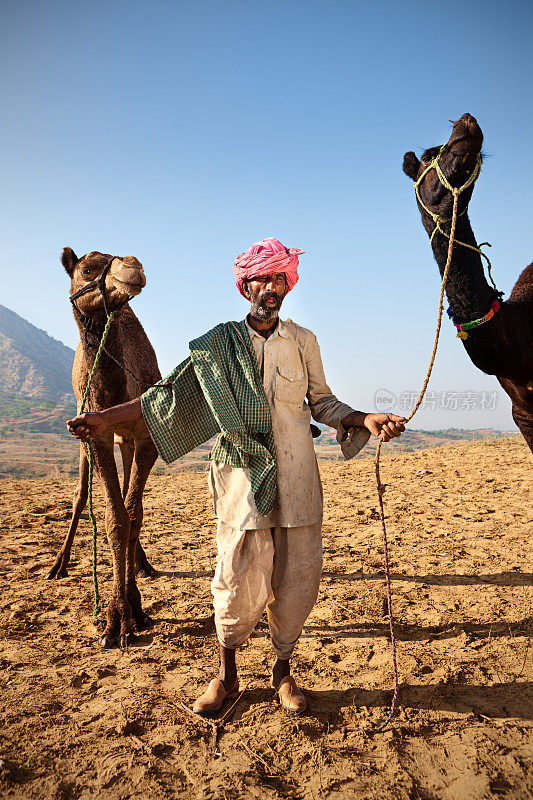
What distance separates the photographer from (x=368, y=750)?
7.71ft

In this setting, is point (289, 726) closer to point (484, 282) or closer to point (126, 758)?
point (126, 758)

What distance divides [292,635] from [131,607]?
5.32 feet

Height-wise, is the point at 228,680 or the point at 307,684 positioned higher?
the point at 228,680

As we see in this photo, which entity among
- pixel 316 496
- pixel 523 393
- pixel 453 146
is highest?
pixel 453 146

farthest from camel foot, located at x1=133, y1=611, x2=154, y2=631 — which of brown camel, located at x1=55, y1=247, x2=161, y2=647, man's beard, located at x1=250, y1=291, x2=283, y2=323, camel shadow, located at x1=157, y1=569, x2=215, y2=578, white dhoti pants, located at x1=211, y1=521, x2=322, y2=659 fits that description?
man's beard, located at x1=250, y1=291, x2=283, y2=323

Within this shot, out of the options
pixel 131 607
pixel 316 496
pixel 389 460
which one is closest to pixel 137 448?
pixel 131 607

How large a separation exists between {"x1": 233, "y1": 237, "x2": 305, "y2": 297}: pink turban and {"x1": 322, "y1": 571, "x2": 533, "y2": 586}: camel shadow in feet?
10.3

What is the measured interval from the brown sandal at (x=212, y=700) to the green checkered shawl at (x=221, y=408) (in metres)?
1.07

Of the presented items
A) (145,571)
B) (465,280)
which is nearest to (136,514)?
(145,571)

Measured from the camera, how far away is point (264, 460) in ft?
8.39

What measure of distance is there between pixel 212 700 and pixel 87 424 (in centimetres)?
164

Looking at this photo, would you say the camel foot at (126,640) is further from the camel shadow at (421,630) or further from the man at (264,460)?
the camel shadow at (421,630)

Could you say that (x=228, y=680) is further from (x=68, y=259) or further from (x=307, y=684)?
(x=68, y=259)

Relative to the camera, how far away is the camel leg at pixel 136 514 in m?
3.76
